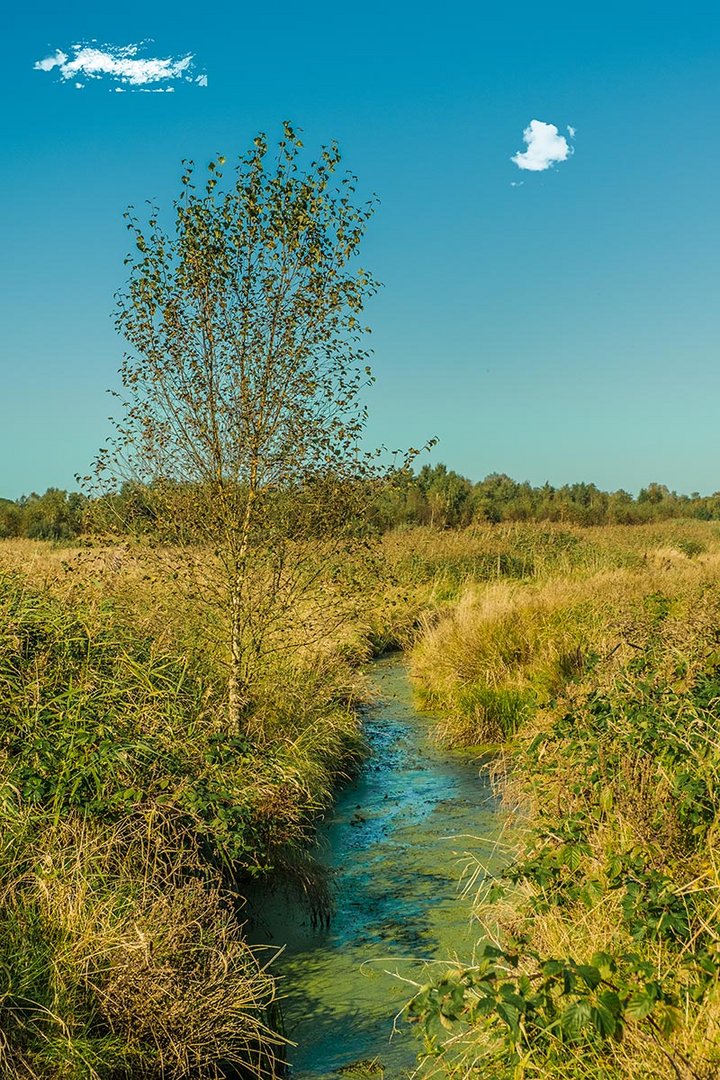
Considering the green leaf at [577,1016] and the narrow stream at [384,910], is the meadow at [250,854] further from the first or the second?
the narrow stream at [384,910]

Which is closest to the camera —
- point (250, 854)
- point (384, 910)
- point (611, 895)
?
point (611, 895)

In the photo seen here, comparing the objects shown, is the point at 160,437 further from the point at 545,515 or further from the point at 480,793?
the point at 545,515

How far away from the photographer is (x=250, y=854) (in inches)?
232

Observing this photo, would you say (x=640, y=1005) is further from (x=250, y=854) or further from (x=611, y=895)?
(x=250, y=854)

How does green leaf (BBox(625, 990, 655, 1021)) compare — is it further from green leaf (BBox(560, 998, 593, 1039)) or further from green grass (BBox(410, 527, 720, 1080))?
green leaf (BBox(560, 998, 593, 1039))

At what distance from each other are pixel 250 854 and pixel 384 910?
1.02m

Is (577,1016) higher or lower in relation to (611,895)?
higher

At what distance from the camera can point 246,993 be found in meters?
4.24

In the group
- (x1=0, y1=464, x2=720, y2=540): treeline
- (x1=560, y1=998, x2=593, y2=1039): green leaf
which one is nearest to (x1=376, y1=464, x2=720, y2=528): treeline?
(x1=0, y1=464, x2=720, y2=540): treeline

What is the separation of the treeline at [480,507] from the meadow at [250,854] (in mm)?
10846

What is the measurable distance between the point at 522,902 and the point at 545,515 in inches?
1240

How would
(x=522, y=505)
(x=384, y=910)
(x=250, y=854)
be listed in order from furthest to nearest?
(x=522, y=505)
(x=384, y=910)
(x=250, y=854)

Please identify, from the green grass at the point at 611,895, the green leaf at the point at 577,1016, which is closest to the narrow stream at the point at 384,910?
the green grass at the point at 611,895

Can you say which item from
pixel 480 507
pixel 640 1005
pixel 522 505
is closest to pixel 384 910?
pixel 640 1005
